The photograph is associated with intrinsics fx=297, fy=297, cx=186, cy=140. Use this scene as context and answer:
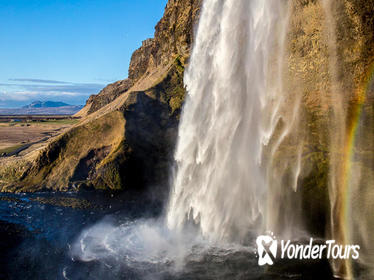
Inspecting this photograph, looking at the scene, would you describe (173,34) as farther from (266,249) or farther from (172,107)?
(266,249)

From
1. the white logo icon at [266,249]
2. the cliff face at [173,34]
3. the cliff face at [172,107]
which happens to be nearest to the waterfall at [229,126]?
the white logo icon at [266,249]

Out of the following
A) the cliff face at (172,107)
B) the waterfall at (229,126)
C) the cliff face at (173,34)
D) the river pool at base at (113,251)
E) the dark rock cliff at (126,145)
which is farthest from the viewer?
the cliff face at (173,34)

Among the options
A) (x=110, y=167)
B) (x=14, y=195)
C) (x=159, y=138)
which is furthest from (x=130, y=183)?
(x=14, y=195)

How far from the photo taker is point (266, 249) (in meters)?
18.4

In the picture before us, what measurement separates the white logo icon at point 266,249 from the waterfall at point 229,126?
154 cm

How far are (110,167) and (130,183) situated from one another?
307cm

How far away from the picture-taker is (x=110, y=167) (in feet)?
117

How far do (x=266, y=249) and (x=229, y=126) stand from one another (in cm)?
886

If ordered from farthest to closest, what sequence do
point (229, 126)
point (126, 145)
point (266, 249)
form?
point (126, 145) < point (229, 126) < point (266, 249)

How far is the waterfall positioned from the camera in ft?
72.9

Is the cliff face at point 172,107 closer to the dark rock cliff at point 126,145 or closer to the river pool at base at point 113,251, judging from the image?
the dark rock cliff at point 126,145

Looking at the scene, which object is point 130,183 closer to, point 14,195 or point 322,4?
point 14,195

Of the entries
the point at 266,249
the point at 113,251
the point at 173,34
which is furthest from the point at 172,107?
the point at 266,249

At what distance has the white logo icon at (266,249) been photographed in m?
17.0
